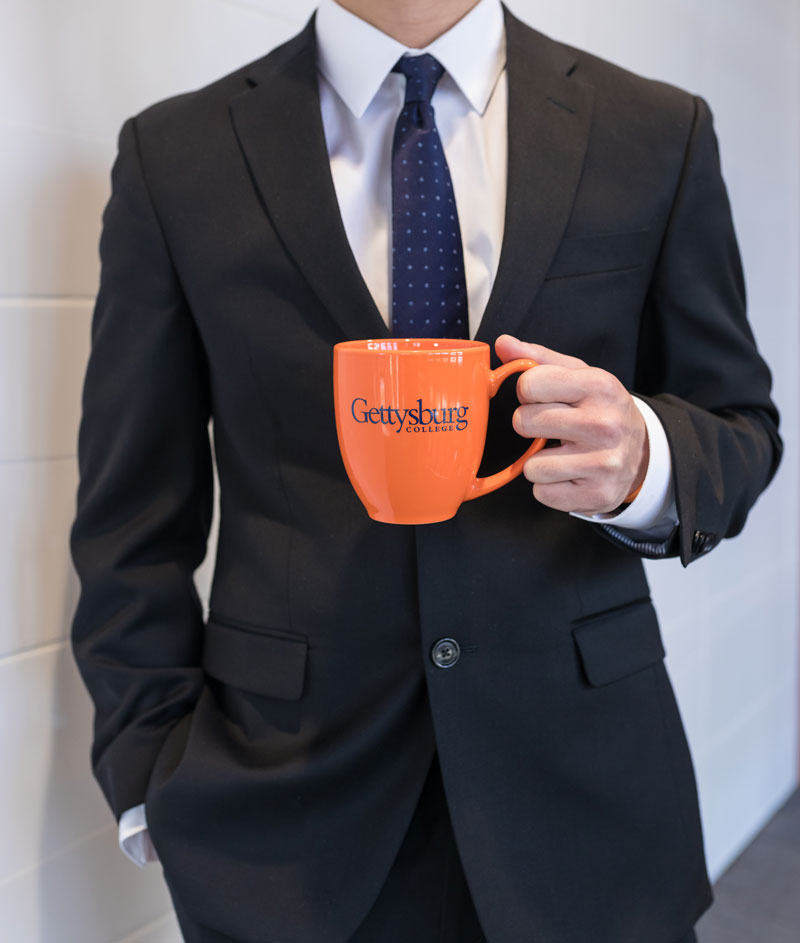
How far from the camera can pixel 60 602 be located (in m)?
1.16

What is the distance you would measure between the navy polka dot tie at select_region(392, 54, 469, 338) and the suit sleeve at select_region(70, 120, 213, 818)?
238 millimetres

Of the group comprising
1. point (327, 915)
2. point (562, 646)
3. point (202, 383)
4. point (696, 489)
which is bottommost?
point (327, 915)

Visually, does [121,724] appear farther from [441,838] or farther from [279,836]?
[441,838]

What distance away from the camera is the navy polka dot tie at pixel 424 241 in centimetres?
85

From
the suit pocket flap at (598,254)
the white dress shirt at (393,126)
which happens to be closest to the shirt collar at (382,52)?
the white dress shirt at (393,126)

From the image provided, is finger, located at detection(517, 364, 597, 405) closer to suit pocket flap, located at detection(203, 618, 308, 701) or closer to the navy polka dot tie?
the navy polka dot tie

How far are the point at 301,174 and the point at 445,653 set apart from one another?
0.47 metres

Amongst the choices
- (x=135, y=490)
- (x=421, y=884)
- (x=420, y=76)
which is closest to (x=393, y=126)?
(x=420, y=76)

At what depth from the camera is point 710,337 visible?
3.07 ft

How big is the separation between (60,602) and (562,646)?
631mm

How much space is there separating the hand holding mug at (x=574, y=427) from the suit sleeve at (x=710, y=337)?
0.44 feet

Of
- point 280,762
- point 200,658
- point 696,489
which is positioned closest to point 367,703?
point 280,762

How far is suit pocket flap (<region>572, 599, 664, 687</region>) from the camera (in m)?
0.90

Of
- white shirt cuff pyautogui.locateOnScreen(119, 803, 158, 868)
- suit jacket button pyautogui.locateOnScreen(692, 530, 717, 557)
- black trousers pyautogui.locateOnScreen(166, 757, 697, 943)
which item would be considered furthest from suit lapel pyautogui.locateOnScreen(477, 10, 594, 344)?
white shirt cuff pyautogui.locateOnScreen(119, 803, 158, 868)
